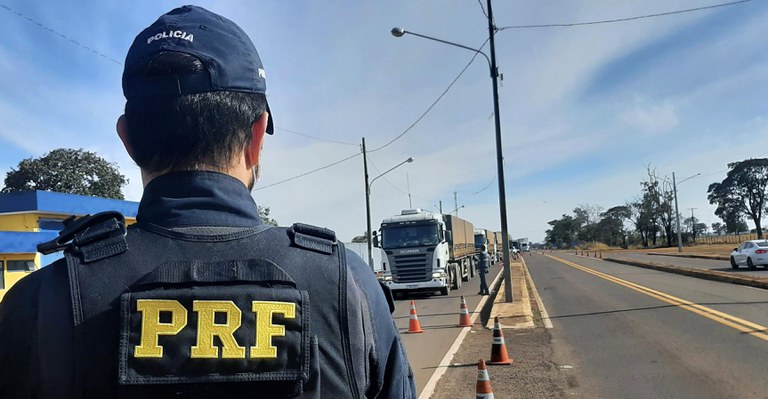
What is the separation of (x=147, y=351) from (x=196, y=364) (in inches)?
4.1

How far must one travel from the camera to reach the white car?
24.7 m

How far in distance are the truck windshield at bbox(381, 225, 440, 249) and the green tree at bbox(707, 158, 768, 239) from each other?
7468 cm

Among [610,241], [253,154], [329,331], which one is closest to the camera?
[329,331]

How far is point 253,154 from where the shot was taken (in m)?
1.48

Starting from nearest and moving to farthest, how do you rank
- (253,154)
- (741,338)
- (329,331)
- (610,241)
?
(329,331), (253,154), (741,338), (610,241)

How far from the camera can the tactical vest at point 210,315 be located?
3.53 ft

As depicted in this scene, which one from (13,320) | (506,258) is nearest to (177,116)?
(13,320)

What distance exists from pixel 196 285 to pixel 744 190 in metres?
98.9

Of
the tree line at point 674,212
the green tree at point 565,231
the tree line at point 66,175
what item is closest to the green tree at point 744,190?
the tree line at point 674,212

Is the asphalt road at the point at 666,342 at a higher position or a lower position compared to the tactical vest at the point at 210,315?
lower

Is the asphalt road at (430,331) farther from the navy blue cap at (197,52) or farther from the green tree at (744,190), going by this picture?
the green tree at (744,190)

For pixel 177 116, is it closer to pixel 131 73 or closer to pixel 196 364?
pixel 131 73

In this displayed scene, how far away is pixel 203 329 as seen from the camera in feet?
3.61

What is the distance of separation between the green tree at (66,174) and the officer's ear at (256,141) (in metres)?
52.7
